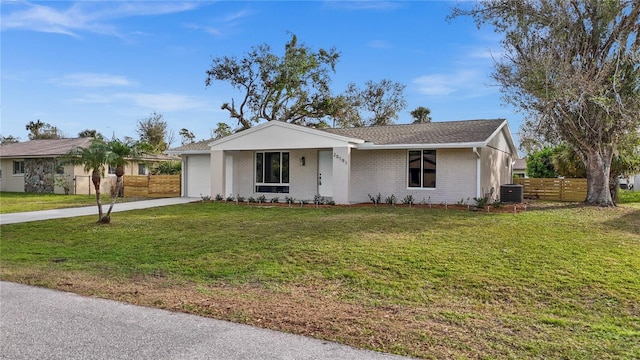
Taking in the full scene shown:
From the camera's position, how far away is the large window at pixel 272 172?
19406 millimetres

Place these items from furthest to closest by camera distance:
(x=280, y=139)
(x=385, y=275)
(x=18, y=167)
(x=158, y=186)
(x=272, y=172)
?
(x=18, y=167) → (x=158, y=186) → (x=272, y=172) → (x=280, y=139) → (x=385, y=275)

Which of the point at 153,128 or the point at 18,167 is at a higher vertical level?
the point at 153,128

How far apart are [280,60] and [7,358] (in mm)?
31128

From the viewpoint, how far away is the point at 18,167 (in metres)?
29.6

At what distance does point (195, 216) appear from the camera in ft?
45.9

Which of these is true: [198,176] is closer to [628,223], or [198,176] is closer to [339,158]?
[339,158]

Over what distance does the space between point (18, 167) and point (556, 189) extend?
110 ft

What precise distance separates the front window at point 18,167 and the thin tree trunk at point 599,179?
109 ft

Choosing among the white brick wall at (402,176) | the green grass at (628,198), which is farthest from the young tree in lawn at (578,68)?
the green grass at (628,198)

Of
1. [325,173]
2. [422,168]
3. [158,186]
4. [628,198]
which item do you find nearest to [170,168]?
[158,186]

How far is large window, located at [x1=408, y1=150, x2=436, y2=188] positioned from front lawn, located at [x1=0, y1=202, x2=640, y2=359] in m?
4.74

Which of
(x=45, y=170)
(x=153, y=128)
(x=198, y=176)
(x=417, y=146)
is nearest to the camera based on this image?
(x=417, y=146)

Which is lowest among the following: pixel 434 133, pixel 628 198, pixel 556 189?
pixel 628 198

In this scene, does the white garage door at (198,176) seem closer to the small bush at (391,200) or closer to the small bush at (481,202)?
the small bush at (391,200)
